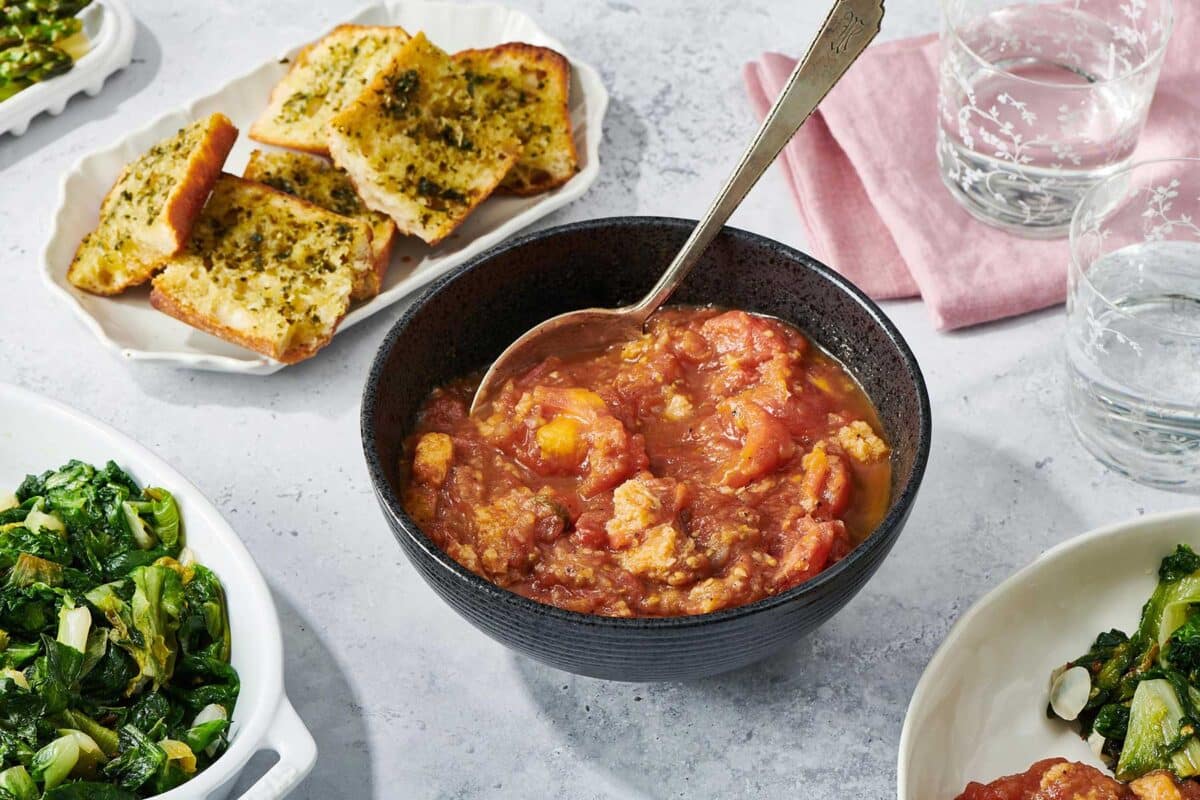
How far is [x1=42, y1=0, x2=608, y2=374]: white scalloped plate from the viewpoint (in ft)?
11.3

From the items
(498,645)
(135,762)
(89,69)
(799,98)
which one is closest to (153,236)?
(89,69)

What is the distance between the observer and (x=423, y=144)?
3.79 meters

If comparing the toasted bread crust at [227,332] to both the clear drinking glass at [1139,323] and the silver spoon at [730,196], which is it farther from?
the clear drinking glass at [1139,323]

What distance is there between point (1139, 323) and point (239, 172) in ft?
8.24

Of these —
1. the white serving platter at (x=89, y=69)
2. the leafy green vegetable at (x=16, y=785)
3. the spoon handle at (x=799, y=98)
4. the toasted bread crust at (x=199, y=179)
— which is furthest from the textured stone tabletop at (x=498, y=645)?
the spoon handle at (x=799, y=98)

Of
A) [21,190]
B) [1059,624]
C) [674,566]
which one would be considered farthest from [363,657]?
[21,190]

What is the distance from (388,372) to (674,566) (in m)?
0.73

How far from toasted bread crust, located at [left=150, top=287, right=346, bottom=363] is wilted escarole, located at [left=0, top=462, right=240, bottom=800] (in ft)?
2.06

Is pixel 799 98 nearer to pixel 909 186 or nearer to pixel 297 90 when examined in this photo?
pixel 909 186

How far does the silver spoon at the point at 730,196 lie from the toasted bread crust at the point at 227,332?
A: 639 mm

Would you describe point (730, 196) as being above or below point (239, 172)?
above

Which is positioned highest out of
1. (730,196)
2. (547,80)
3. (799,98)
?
(799,98)

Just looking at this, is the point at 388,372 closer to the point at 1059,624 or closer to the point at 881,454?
the point at 881,454

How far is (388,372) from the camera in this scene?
2744 millimetres
